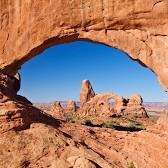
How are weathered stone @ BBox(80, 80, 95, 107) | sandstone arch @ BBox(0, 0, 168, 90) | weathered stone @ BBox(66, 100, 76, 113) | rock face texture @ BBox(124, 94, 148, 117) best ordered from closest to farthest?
1. sandstone arch @ BBox(0, 0, 168, 90)
2. rock face texture @ BBox(124, 94, 148, 117)
3. weathered stone @ BBox(80, 80, 95, 107)
4. weathered stone @ BBox(66, 100, 76, 113)

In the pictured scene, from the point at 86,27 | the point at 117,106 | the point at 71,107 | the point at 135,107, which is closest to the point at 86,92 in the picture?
the point at 71,107

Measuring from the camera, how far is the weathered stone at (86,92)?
72.7 m

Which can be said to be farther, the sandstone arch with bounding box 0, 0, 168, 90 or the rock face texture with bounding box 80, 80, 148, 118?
the rock face texture with bounding box 80, 80, 148, 118

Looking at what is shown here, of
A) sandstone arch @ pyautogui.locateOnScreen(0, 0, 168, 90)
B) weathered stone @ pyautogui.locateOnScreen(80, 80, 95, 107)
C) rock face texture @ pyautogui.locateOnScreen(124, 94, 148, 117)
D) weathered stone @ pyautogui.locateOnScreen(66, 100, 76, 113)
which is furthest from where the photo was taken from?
weathered stone @ pyautogui.locateOnScreen(66, 100, 76, 113)

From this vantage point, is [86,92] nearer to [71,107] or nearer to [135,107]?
[71,107]

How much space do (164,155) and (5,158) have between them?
24.5 ft

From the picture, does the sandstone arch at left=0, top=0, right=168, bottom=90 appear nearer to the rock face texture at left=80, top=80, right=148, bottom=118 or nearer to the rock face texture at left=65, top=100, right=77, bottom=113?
the rock face texture at left=80, top=80, right=148, bottom=118

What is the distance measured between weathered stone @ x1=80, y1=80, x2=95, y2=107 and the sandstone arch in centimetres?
5414

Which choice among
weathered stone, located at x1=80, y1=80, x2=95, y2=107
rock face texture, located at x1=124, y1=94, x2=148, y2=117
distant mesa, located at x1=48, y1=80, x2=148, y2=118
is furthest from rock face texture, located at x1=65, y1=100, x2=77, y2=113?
rock face texture, located at x1=124, y1=94, x2=148, y2=117

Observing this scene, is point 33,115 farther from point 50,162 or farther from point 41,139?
point 50,162

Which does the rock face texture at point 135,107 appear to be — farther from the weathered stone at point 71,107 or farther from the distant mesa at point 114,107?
the weathered stone at point 71,107

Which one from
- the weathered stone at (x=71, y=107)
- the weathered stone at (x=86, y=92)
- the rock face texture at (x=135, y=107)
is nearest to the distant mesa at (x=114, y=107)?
the rock face texture at (x=135, y=107)

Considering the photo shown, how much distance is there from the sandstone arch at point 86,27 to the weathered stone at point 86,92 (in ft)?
178

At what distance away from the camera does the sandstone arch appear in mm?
17328
